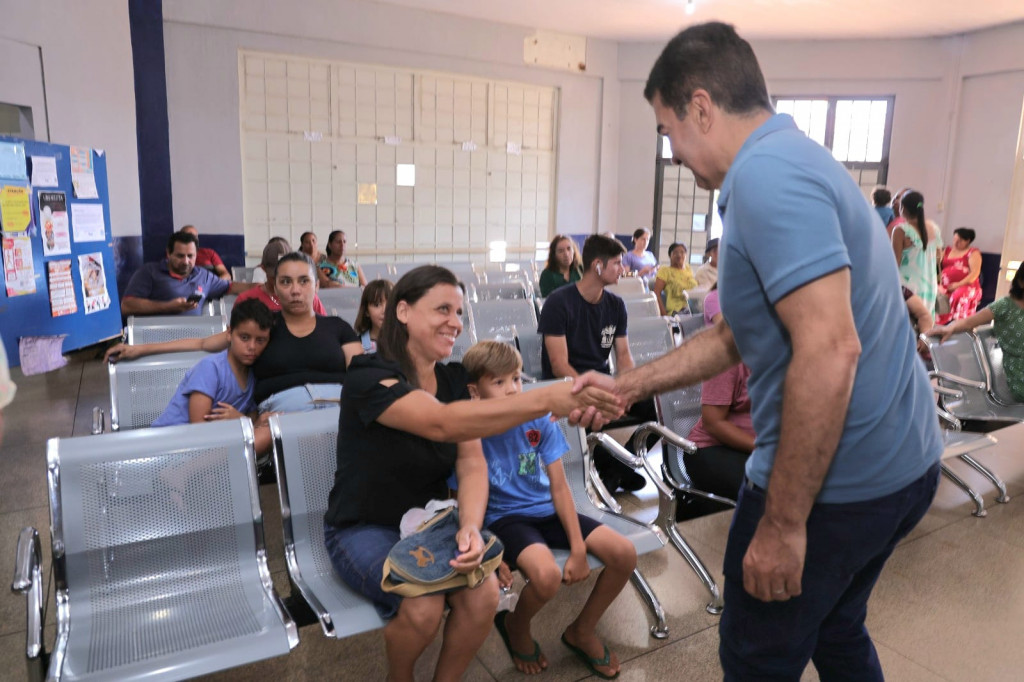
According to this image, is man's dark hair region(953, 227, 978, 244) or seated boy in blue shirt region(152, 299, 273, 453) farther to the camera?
man's dark hair region(953, 227, 978, 244)

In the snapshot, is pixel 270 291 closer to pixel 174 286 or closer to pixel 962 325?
pixel 174 286

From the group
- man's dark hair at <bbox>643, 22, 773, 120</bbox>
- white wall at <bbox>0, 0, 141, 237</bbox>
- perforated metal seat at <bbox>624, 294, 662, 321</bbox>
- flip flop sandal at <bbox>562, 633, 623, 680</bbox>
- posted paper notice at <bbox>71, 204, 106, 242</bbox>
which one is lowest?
flip flop sandal at <bbox>562, 633, 623, 680</bbox>

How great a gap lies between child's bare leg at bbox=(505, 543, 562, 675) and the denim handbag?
0.62 feet

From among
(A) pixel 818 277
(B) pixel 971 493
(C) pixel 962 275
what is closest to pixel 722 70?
(A) pixel 818 277

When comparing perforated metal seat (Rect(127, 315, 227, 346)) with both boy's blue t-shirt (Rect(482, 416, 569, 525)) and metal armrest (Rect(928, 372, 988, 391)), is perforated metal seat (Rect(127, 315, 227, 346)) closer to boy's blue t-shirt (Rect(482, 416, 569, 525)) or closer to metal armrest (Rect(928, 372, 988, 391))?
boy's blue t-shirt (Rect(482, 416, 569, 525))

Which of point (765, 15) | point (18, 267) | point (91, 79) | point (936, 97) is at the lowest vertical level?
point (18, 267)

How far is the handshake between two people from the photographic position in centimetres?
181

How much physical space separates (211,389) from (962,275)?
33.9 feet

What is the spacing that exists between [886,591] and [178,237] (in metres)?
5.29

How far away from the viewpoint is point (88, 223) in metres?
7.02

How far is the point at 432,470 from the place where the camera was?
Result: 85.3 inches

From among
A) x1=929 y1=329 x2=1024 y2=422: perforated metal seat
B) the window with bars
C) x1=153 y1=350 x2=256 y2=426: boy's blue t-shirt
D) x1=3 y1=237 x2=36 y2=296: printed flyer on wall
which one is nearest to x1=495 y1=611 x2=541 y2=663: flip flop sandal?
x1=153 y1=350 x2=256 y2=426: boy's blue t-shirt

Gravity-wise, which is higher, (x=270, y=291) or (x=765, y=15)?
(x=765, y=15)

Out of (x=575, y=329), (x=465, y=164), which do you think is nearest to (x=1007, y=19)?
(x=465, y=164)
